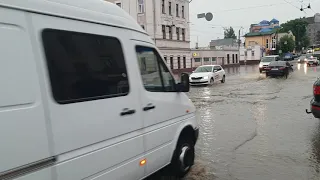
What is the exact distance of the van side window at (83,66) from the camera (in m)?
2.74

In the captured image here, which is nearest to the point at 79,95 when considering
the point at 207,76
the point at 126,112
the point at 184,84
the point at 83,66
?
the point at 83,66

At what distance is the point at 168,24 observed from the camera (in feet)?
152

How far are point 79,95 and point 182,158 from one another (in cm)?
227

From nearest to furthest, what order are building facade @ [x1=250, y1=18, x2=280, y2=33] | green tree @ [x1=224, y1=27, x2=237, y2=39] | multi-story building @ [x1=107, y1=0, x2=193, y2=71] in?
multi-story building @ [x1=107, y1=0, x2=193, y2=71] → building facade @ [x1=250, y1=18, x2=280, y2=33] → green tree @ [x1=224, y1=27, x2=237, y2=39]

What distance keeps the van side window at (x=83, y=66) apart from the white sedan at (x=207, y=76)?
62.4ft

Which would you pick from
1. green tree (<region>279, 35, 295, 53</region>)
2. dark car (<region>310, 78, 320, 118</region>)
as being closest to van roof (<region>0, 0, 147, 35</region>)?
dark car (<region>310, 78, 320, 118</region>)

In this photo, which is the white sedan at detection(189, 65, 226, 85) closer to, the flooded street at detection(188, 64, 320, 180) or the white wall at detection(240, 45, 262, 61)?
the flooded street at detection(188, 64, 320, 180)

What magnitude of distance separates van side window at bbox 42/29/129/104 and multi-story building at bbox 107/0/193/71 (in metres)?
39.9

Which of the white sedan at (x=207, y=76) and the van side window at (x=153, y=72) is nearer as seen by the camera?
the van side window at (x=153, y=72)

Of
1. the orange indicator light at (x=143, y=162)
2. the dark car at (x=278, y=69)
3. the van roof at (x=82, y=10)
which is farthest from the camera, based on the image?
the dark car at (x=278, y=69)

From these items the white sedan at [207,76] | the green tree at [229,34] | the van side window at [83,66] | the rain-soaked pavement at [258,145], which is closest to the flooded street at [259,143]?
the rain-soaked pavement at [258,145]

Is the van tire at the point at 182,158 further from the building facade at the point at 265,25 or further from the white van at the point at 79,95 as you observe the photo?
the building facade at the point at 265,25

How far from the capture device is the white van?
2.38 m

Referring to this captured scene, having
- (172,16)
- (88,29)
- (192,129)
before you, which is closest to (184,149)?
(192,129)
